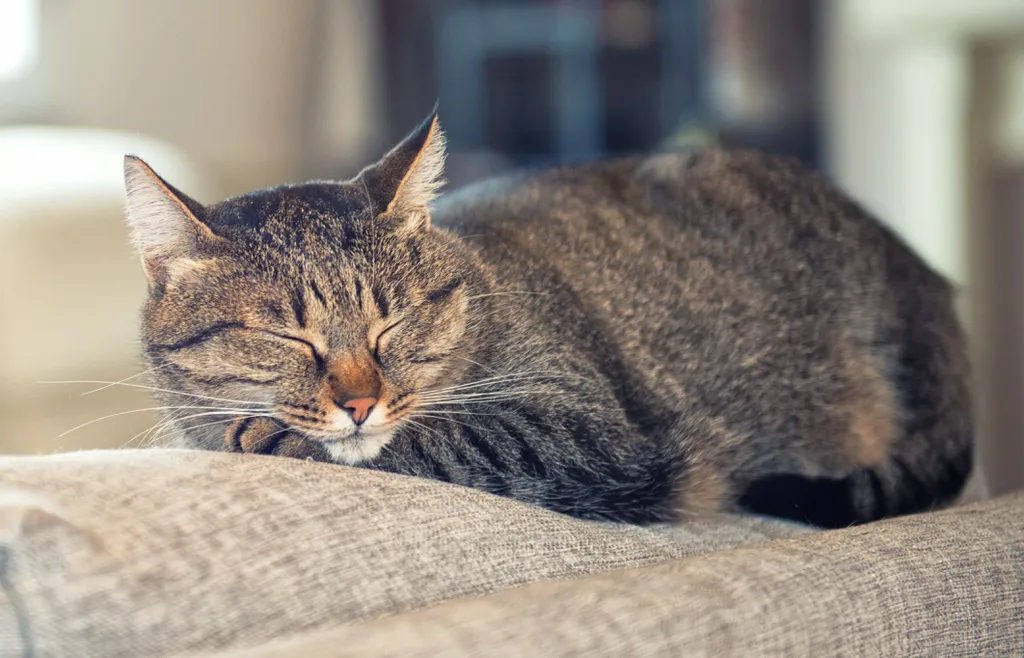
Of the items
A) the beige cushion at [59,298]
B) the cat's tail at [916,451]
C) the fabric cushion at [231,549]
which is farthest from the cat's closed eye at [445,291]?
the beige cushion at [59,298]

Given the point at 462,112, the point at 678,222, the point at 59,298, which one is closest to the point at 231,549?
the point at 678,222

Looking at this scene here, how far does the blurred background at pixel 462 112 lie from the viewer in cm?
233

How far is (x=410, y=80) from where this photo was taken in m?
5.04

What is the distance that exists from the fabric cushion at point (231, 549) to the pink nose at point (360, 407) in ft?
0.34

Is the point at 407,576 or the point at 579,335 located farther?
the point at 579,335

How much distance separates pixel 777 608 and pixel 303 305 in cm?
50

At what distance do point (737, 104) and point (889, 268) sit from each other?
11.6ft

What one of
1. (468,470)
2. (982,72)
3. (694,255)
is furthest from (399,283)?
(982,72)

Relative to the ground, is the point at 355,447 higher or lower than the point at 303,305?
lower

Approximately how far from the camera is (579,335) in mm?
1265

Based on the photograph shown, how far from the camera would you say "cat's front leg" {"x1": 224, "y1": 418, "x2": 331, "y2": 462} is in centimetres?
106

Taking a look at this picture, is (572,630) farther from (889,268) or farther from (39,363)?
(39,363)

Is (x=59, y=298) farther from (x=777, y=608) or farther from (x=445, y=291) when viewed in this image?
(x=777, y=608)

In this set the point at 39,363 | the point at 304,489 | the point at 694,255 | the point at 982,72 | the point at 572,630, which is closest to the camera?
the point at 572,630
